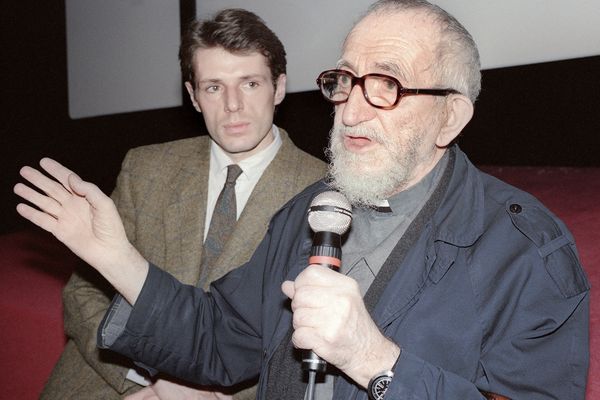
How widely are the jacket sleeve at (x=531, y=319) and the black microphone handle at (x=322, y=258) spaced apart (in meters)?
0.21

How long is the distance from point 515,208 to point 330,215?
16.4 inches

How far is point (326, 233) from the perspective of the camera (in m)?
0.95

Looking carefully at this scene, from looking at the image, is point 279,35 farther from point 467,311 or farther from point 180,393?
point 467,311

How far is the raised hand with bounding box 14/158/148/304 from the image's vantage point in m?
1.19

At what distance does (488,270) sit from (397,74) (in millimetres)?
427

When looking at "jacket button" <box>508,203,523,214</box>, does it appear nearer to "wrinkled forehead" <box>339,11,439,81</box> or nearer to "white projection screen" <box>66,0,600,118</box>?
"wrinkled forehead" <box>339,11,439,81</box>

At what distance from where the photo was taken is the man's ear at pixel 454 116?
4.22 ft

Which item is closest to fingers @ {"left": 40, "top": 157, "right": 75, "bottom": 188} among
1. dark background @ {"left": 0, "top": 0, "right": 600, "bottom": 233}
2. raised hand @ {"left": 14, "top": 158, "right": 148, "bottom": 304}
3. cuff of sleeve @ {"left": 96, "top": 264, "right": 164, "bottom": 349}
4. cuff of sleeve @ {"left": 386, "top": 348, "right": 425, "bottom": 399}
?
raised hand @ {"left": 14, "top": 158, "right": 148, "bottom": 304}

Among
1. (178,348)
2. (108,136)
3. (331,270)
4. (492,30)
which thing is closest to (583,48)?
(492,30)

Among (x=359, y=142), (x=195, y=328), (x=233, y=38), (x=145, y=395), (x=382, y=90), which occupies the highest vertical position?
(x=233, y=38)

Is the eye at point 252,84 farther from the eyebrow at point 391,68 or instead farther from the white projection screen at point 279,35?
the eyebrow at point 391,68

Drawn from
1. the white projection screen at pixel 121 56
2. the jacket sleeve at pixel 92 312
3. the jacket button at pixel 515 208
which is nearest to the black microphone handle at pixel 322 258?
the jacket button at pixel 515 208

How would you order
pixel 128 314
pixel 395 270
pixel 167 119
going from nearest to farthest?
pixel 395 270
pixel 128 314
pixel 167 119

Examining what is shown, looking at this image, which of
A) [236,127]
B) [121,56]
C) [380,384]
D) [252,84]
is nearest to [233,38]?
[252,84]
